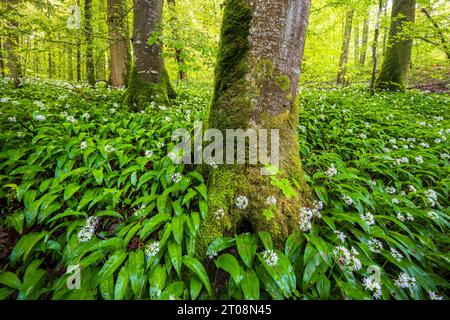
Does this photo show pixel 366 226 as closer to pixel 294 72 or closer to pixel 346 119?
pixel 294 72

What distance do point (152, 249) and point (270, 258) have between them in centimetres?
95

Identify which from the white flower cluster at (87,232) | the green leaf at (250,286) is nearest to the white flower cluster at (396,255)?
the green leaf at (250,286)

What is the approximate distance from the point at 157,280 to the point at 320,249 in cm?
131

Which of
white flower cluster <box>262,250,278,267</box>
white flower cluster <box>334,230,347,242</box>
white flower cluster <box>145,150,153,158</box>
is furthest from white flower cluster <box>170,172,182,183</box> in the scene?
white flower cluster <box>334,230,347,242</box>

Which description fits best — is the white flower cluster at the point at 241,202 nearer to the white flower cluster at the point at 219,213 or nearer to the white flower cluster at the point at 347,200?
the white flower cluster at the point at 219,213

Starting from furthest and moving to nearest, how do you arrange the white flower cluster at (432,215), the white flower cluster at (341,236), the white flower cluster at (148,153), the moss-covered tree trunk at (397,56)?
the moss-covered tree trunk at (397,56) < the white flower cluster at (148,153) < the white flower cluster at (432,215) < the white flower cluster at (341,236)

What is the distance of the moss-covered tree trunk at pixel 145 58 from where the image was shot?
4.49 m

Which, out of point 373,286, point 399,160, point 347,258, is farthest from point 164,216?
point 399,160

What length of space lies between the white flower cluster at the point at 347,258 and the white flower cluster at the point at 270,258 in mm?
531

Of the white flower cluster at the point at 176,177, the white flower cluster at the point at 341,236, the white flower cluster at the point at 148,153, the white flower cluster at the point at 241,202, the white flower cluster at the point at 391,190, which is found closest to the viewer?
the white flower cluster at the point at 341,236

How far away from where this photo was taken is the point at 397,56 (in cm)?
780

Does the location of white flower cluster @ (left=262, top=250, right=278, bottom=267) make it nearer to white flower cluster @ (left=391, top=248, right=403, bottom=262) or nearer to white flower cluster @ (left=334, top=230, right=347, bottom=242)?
white flower cluster @ (left=334, top=230, right=347, bottom=242)

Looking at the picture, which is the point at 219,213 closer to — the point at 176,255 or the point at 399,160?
the point at 176,255

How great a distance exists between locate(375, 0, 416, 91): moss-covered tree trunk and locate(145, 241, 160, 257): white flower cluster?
9926mm
